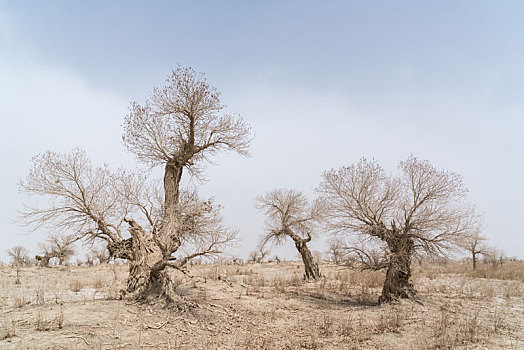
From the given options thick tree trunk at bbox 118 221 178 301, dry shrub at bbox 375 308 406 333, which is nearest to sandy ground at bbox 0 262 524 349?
dry shrub at bbox 375 308 406 333

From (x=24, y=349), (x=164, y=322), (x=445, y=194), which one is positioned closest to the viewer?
(x=24, y=349)

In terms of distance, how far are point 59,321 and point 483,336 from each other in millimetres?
10717

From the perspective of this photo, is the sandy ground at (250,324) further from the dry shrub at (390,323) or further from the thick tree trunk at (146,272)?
the thick tree trunk at (146,272)

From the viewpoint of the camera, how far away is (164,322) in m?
8.73

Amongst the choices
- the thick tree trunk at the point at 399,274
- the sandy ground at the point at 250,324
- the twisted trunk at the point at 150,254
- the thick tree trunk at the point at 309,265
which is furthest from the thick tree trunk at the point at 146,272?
the thick tree trunk at the point at 309,265

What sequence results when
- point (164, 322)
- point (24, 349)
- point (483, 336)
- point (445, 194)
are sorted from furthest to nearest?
point (445, 194), point (164, 322), point (483, 336), point (24, 349)

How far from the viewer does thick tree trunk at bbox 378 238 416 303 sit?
12266 mm

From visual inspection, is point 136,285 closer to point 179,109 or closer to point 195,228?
point 195,228

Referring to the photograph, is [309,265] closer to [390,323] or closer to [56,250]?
[390,323]

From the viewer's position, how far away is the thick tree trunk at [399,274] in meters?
12.3

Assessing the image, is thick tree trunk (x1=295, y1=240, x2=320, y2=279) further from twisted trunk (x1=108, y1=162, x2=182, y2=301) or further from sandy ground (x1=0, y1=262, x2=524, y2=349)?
twisted trunk (x1=108, y1=162, x2=182, y2=301)

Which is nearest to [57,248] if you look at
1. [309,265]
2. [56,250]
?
[56,250]

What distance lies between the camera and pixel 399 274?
41.1 ft

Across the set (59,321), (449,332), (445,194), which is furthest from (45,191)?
(445,194)
